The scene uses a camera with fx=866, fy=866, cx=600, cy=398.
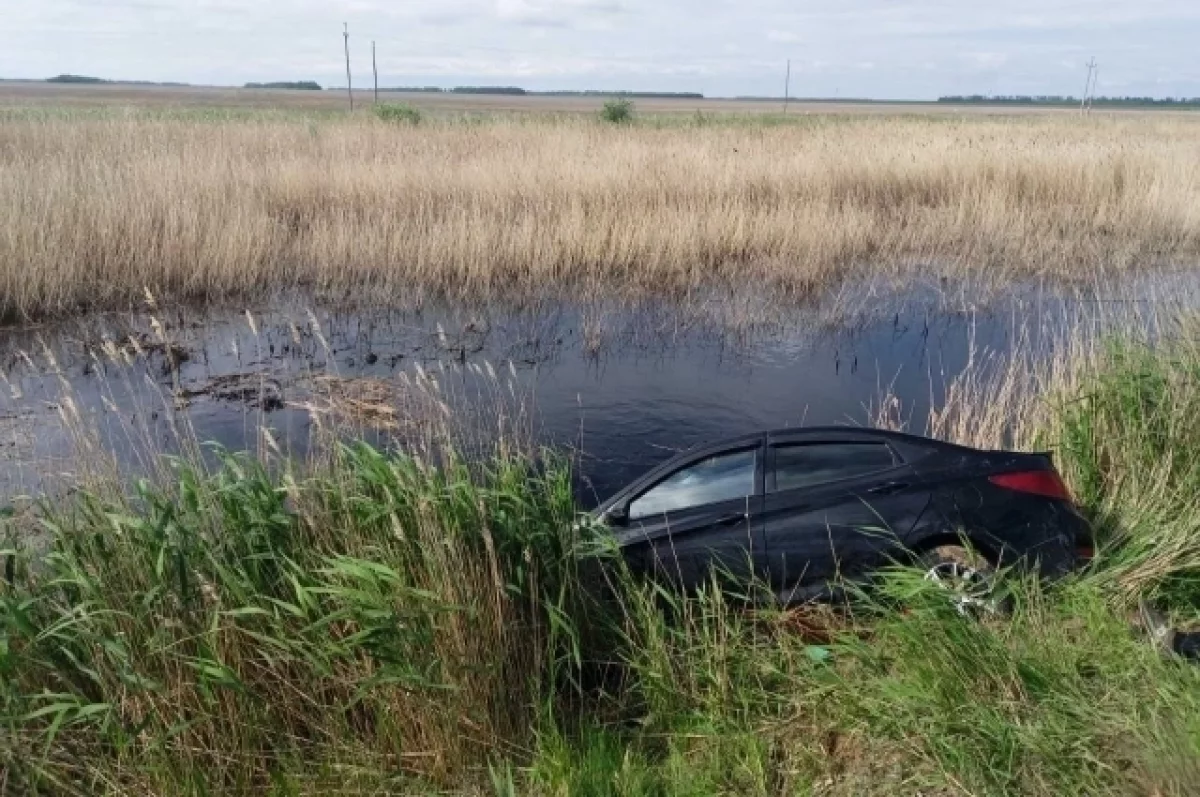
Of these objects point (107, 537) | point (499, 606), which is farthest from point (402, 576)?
point (107, 537)

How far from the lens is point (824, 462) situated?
4.08m

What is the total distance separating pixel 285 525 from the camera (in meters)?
3.54

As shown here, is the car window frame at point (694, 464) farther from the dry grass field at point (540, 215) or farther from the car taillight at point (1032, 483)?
the dry grass field at point (540, 215)

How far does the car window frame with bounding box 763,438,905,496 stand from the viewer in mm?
3996

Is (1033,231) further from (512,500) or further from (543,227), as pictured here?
(512,500)

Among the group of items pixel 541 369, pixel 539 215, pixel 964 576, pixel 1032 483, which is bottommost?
pixel 541 369

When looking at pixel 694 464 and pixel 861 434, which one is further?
pixel 694 464

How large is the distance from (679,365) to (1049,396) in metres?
4.04

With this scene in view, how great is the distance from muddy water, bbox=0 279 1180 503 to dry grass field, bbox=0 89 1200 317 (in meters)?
1.01

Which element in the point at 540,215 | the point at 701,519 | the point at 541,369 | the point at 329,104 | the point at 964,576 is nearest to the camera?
the point at 964,576

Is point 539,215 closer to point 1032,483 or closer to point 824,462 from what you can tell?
point 824,462

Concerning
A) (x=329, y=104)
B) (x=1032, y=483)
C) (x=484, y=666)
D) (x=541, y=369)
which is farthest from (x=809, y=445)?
(x=329, y=104)

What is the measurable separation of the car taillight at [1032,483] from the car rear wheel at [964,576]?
34 centimetres

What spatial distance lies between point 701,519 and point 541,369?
17.1 ft
